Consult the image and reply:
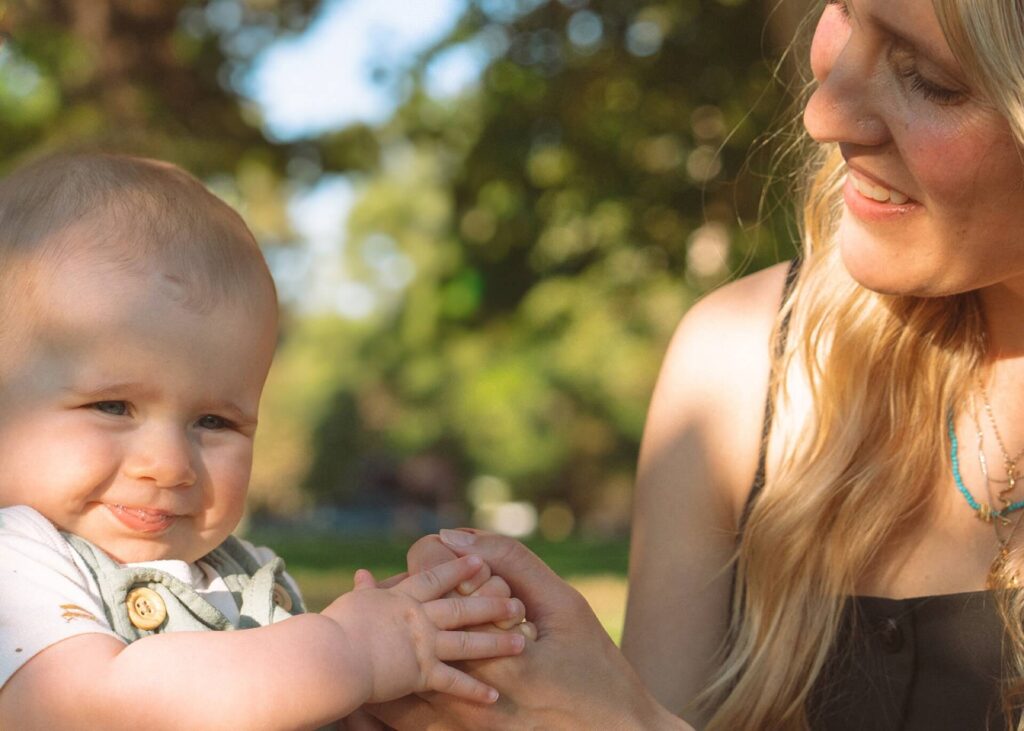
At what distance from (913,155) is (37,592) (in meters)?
1.47

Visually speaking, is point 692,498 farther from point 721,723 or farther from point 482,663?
point 482,663

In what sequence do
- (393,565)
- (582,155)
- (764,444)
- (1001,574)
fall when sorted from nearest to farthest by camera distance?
(1001,574) → (764,444) → (393,565) → (582,155)

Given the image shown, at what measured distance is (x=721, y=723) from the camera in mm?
2371

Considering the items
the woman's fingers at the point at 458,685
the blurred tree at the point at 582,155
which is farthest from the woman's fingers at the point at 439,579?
the blurred tree at the point at 582,155

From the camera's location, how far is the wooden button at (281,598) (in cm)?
204

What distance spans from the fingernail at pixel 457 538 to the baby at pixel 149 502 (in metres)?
0.08

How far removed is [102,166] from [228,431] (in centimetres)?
47

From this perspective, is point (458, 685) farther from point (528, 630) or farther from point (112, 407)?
point (112, 407)

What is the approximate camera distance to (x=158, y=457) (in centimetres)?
183

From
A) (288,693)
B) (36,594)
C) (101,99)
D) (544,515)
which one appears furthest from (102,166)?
(544,515)

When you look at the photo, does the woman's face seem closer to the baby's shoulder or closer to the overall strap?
the overall strap

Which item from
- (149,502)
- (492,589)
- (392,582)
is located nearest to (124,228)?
(149,502)

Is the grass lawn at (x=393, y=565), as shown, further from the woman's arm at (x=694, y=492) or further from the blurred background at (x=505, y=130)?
the woman's arm at (x=694, y=492)

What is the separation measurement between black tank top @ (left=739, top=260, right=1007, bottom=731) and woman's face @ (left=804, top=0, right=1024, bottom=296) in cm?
60
